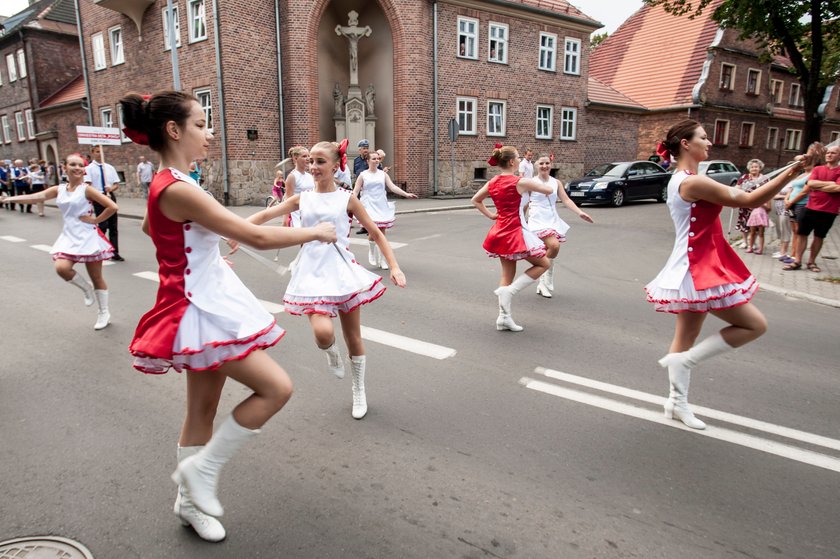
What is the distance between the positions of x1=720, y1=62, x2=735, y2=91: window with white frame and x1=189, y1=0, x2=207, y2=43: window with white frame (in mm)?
27764

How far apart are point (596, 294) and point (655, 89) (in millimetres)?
30406

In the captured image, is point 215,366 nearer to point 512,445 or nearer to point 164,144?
point 164,144

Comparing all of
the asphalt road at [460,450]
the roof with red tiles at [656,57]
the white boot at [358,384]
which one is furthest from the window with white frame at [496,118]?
the white boot at [358,384]

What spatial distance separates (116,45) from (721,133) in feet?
108

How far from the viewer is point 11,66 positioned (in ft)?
116

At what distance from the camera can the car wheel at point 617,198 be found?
66.5 feet

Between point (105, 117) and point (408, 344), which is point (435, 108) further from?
point (408, 344)

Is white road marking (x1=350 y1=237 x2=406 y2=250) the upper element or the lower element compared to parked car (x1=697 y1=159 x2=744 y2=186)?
lower

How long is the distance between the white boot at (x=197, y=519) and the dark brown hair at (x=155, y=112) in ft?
4.59

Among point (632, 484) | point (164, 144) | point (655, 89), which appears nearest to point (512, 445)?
point (632, 484)

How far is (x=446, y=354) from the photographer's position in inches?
206

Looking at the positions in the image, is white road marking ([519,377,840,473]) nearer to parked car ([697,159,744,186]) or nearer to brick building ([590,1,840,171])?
parked car ([697,159,744,186])

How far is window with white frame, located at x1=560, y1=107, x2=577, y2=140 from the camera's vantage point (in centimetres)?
2816

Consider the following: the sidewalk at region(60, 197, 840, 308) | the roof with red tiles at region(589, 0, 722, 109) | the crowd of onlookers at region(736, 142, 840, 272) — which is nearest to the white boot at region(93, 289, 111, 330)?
the crowd of onlookers at region(736, 142, 840, 272)
